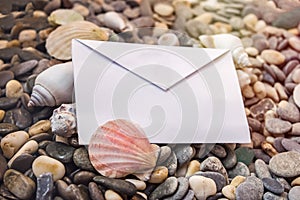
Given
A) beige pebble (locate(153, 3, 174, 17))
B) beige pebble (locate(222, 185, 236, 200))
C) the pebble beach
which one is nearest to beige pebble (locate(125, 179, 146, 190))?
the pebble beach

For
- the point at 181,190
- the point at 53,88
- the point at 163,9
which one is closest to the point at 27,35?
the point at 53,88

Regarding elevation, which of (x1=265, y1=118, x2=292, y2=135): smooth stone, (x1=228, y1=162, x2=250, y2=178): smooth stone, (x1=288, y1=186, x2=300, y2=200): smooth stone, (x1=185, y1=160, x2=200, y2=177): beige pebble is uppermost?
(x1=185, y1=160, x2=200, y2=177): beige pebble

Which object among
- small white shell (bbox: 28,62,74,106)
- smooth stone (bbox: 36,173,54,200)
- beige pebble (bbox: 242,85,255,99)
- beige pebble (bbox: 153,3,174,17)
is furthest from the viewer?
beige pebble (bbox: 153,3,174,17)

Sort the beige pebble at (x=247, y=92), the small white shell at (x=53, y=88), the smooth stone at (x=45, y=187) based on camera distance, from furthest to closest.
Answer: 1. the beige pebble at (x=247, y=92)
2. the small white shell at (x=53, y=88)
3. the smooth stone at (x=45, y=187)

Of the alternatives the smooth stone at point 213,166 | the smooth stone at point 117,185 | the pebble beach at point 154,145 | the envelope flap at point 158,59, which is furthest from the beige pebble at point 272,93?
the smooth stone at point 117,185

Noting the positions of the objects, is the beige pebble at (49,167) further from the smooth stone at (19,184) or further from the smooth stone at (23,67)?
the smooth stone at (23,67)

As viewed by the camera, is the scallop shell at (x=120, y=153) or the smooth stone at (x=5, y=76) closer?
the scallop shell at (x=120, y=153)

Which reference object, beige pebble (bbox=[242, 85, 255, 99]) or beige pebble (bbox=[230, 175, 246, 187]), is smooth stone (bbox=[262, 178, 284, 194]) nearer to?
beige pebble (bbox=[230, 175, 246, 187])
